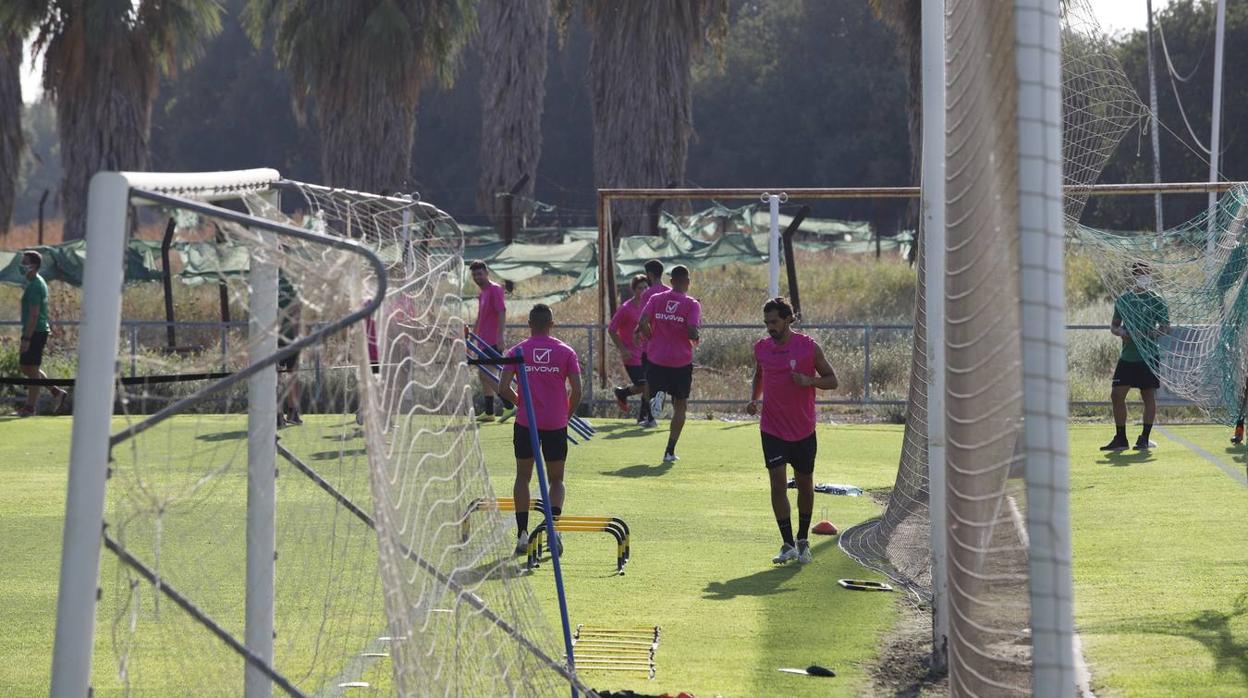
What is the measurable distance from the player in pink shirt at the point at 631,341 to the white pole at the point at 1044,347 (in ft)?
42.2

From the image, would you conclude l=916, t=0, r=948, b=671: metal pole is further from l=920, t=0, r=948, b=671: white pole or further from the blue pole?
the blue pole

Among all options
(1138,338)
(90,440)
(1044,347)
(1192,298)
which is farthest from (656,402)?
(1044,347)

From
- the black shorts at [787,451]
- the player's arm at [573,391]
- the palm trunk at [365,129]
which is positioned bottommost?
the black shorts at [787,451]

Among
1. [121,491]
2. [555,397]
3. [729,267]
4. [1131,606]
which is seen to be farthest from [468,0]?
[121,491]

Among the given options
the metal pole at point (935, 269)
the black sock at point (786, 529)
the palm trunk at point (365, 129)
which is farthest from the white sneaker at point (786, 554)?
the palm trunk at point (365, 129)

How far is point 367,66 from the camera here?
2678 cm

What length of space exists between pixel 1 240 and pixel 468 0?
35.5 ft

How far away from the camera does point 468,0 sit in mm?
28219

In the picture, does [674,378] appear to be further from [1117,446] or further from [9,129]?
[9,129]

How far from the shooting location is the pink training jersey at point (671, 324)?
14961 mm

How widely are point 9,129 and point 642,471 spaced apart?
19.1 meters

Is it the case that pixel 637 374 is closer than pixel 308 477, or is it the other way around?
pixel 308 477

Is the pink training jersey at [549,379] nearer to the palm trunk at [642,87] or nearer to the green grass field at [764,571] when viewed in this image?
the green grass field at [764,571]

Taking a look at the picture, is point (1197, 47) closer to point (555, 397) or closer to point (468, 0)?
point (468, 0)
